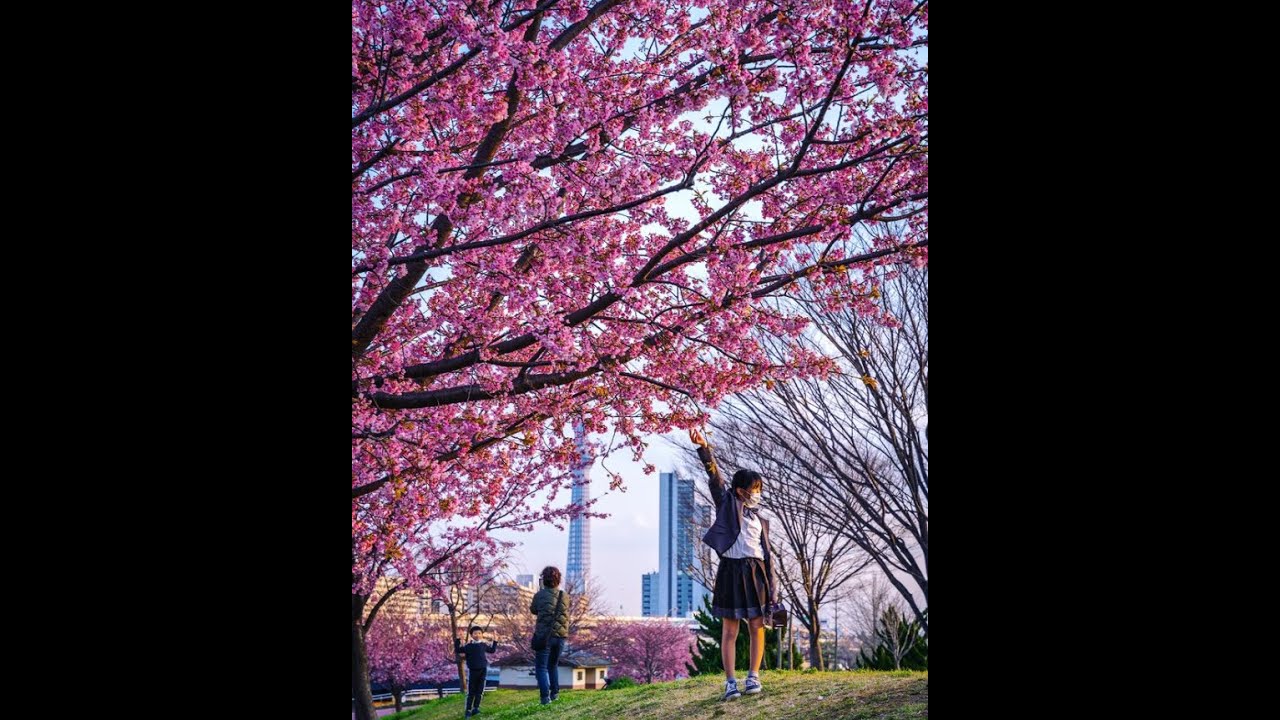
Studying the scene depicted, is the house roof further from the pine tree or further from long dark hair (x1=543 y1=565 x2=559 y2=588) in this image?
long dark hair (x1=543 y1=565 x2=559 y2=588)

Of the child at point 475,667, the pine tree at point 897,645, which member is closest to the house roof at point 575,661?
the pine tree at point 897,645

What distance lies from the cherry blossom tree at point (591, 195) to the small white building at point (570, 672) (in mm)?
17023

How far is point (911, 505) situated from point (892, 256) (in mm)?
3930

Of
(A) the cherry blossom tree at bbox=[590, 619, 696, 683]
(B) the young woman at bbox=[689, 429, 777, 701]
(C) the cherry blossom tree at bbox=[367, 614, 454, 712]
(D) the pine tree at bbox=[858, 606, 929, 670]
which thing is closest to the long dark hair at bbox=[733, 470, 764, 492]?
(B) the young woman at bbox=[689, 429, 777, 701]

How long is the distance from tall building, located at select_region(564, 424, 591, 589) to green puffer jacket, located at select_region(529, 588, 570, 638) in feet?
2.77

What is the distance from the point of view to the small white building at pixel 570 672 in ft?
68.1

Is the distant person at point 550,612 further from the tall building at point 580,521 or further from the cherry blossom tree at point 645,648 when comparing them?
the cherry blossom tree at point 645,648

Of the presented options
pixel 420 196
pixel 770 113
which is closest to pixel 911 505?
pixel 770 113

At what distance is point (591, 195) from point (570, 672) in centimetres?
1951

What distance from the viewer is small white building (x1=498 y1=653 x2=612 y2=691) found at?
2075cm

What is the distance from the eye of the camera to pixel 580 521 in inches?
920

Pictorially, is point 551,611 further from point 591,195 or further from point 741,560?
point 591,195

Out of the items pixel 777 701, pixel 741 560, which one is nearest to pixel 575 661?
pixel 777 701
